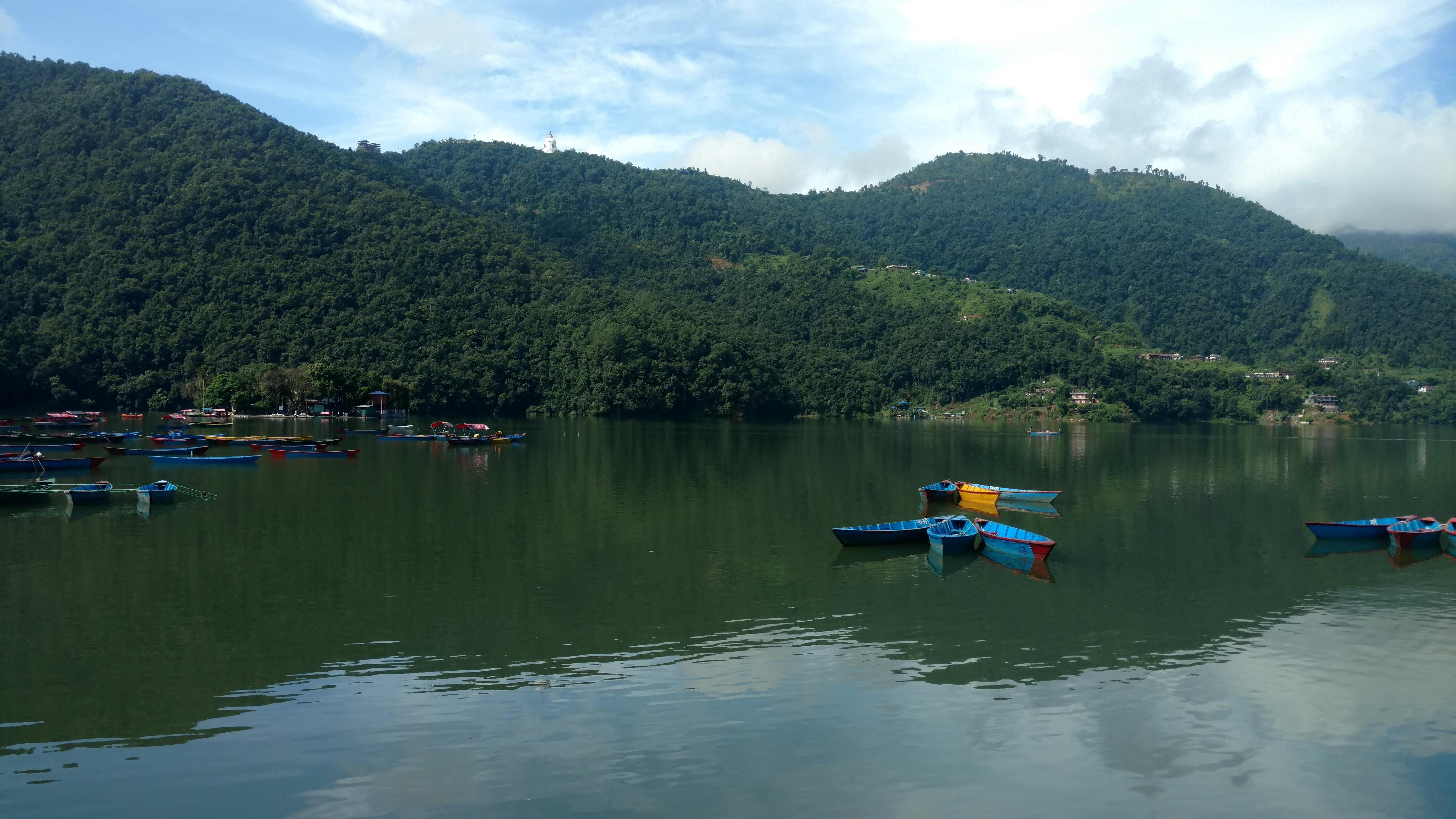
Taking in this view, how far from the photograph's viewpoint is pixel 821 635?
640 inches

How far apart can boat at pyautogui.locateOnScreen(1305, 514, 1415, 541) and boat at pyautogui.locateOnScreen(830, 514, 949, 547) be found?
11599 millimetres

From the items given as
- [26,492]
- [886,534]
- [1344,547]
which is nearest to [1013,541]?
[886,534]

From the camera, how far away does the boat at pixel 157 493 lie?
2933cm

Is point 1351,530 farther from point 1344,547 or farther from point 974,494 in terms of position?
point 974,494

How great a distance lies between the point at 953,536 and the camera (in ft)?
78.4

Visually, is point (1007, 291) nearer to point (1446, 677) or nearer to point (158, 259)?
point (158, 259)

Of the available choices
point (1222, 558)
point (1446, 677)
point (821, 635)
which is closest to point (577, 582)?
point (821, 635)

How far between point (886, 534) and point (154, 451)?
37.7 metres

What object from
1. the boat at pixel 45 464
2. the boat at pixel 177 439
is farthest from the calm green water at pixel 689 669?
the boat at pixel 177 439

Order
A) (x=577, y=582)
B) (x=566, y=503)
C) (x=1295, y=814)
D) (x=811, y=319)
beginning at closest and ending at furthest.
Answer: (x=1295, y=814), (x=577, y=582), (x=566, y=503), (x=811, y=319)

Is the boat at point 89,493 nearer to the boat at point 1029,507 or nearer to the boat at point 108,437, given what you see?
the boat at point 108,437

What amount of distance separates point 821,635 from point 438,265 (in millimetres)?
125133

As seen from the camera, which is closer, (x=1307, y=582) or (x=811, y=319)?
(x=1307, y=582)

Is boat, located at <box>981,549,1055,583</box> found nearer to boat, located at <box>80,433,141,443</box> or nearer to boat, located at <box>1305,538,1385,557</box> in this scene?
boat, located at <box>1305,538,1385,557</box>
